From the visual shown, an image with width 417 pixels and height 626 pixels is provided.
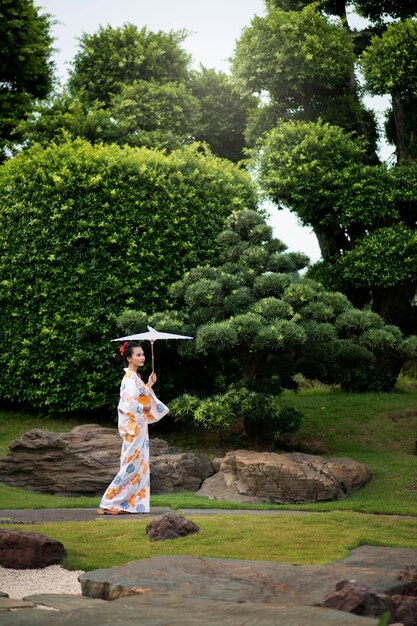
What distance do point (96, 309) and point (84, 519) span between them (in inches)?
289

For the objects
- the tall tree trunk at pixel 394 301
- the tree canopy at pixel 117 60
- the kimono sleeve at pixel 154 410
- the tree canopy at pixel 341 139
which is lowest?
the kimono sleeve at pixel 154 410

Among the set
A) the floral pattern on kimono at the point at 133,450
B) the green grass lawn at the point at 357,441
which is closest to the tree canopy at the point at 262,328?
the green grass lawn at the point at 357,441

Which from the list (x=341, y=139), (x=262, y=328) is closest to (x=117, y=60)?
(x=341, y=139)

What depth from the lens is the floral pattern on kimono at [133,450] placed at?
11094 millimetres

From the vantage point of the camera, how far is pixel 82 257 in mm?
17219

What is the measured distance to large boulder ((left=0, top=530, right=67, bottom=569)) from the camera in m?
6.86

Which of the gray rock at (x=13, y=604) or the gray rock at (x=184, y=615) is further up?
the gray rock at (x=184, y=615)

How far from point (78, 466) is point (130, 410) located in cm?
248

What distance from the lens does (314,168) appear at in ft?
66.6

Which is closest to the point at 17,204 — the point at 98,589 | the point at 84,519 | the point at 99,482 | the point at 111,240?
the point at 111,240

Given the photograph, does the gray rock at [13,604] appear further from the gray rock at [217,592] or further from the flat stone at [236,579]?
the flat stone at [236,579]

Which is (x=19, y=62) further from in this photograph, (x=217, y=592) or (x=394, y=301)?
(x=217, y=592)

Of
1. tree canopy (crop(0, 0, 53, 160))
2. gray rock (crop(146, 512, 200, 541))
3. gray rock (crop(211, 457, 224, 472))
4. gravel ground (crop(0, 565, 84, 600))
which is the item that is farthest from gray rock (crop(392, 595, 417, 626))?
tree canopy (crop(0, 0, 53, 160))

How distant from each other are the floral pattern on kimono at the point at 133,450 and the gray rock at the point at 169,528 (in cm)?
303
